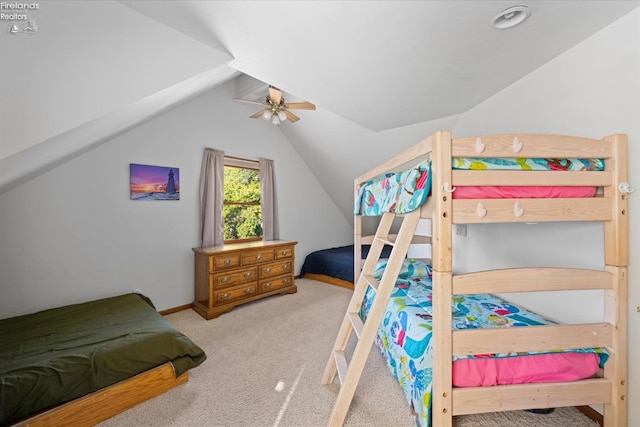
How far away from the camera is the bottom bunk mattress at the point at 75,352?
1.39 m

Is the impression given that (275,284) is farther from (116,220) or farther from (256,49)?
(256,49)

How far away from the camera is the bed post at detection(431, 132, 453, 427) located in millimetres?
1067

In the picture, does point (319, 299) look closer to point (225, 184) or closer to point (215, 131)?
point (225, 184)

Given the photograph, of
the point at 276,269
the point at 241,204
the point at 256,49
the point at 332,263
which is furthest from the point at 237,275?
the point at 256,49

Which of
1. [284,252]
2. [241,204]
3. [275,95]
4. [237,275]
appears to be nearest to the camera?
[275,95]

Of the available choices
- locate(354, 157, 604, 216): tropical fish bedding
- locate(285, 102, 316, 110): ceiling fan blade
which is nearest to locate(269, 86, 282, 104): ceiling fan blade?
locate(285, 102, 316, 110): ceiling fan blade

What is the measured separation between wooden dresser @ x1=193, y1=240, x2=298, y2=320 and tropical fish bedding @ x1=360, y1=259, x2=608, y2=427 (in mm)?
1980

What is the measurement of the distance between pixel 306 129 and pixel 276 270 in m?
2.33

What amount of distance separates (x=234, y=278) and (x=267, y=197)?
1522 millimetres

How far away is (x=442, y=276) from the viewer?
1087 mm

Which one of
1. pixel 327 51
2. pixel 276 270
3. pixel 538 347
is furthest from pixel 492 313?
pixel 276 270

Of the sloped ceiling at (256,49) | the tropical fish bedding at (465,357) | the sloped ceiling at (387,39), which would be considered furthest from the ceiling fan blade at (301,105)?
the tropical fish bedding at (465,357)

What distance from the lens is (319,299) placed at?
147 inches

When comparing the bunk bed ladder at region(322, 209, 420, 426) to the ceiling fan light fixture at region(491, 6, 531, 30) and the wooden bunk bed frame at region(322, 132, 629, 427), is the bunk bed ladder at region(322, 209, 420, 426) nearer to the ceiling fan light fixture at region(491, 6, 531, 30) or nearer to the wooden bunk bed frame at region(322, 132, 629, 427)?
the wooden bunk bed frame at region(322, 132, 629, 427)
